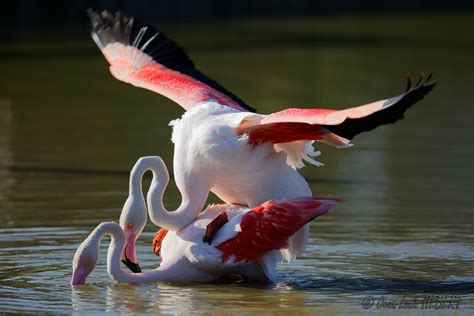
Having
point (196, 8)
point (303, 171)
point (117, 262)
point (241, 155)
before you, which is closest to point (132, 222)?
point (117, 262)

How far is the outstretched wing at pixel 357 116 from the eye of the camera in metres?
7.06

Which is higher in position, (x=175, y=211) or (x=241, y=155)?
(x=241, y=155)

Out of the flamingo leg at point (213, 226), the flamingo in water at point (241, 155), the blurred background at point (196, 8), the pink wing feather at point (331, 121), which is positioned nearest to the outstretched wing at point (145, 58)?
the flamingo in water at point (241, 155)

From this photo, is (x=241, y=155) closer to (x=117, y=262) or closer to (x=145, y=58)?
(x=117, y=262)

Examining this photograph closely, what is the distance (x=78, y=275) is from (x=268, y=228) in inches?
44.8

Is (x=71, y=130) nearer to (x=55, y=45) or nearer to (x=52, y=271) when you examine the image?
(x=52, y=271)

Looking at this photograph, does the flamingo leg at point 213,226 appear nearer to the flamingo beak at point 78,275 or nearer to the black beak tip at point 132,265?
the black beak tip at point 132,265

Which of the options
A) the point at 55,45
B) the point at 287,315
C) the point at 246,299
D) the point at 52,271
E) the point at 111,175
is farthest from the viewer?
the point at 55,45

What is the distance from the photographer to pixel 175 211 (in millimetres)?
8180

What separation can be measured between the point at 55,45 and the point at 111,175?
1054 cm

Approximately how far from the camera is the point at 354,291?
7625 mm

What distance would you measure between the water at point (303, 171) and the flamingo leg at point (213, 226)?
29 cm

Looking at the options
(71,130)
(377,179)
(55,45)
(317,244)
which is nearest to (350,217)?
(317,244)

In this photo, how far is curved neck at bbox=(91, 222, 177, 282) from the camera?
787 cm
